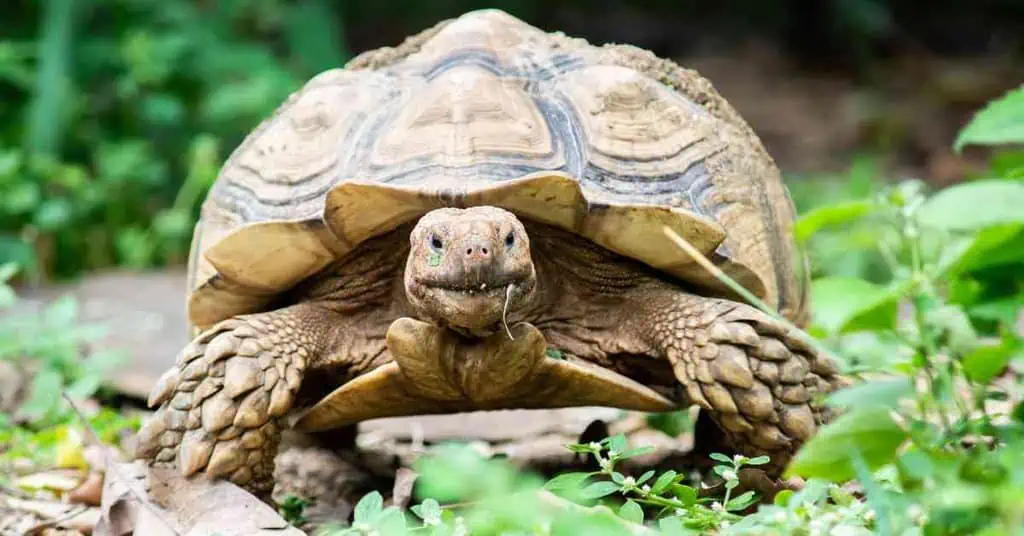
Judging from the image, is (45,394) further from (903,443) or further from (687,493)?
(903,443)

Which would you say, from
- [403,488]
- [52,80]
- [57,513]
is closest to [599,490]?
[403,488]

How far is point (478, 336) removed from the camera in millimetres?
2932

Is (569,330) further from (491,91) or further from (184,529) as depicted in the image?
(184,529)

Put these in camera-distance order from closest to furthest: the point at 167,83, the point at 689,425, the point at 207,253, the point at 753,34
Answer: the point at 207,253 < the point at 689,425 < the point at 167,83 < the point at 753,34

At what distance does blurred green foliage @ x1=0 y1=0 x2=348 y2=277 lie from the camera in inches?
315

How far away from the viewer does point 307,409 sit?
334 centimetres

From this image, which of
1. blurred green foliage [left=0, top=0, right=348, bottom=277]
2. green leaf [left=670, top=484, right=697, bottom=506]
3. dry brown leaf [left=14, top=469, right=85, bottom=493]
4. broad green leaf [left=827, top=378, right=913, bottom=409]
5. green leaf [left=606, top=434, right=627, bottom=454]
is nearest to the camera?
broad green leaf [left=827, top=378, right=913, bottom=409]

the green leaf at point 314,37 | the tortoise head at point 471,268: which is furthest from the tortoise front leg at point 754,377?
the green leaf at point 314,37

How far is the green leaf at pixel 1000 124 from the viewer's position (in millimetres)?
1982

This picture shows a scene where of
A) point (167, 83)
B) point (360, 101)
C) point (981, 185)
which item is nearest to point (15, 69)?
point (167, 83)

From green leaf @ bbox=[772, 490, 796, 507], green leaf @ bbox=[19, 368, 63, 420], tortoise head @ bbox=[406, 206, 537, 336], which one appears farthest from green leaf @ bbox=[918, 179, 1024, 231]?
green leaf @ bbox=[19, 368, 63, 420]

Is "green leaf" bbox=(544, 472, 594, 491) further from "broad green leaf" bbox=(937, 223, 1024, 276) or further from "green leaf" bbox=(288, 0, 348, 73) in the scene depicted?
"green leaf" bbox=(288, 0, 348, 73)

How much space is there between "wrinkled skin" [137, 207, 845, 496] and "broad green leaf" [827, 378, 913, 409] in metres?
1.03

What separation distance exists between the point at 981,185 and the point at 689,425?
2498 millimetres
